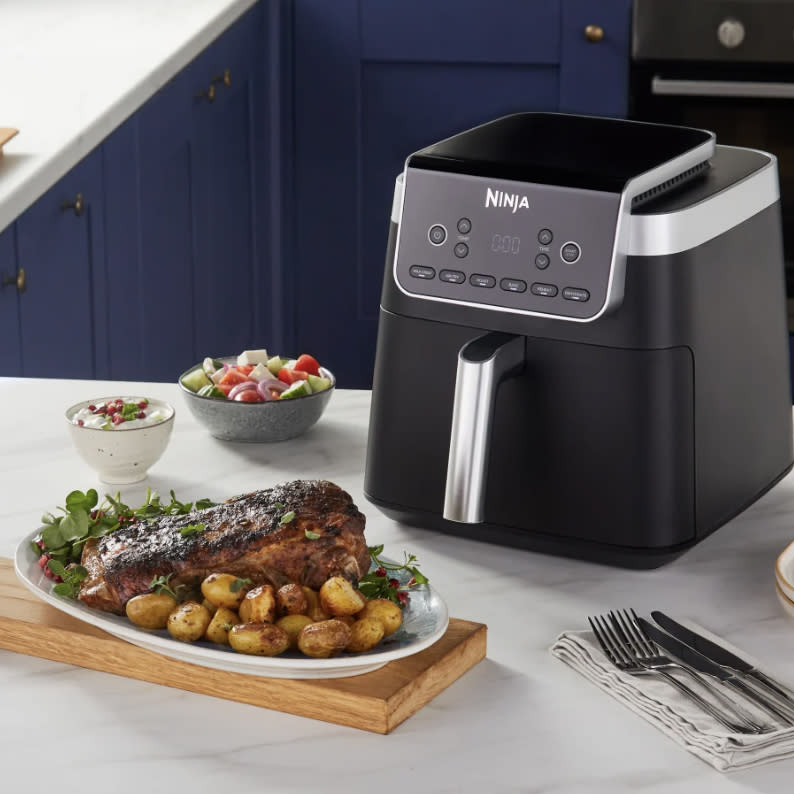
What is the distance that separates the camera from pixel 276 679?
31.7 inches

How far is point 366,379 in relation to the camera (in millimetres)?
3344

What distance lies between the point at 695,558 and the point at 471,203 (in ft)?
1.08

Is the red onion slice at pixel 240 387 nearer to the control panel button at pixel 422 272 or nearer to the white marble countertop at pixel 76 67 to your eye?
the control panel button at pixel 422 272

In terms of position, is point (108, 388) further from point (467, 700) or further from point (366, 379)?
point (366, 379)

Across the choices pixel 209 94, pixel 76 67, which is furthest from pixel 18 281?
pixel 209 94

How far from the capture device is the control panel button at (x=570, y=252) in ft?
3.19

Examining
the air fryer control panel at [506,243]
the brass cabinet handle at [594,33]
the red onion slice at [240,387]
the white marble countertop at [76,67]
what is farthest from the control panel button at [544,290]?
the brass cabinet handle at [594,33]

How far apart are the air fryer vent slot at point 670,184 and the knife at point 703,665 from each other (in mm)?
299

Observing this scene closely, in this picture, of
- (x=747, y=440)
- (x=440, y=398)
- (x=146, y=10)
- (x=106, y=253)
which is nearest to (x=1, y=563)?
(x=440, y=398)

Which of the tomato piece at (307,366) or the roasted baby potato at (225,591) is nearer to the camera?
the roasted baby potato at (225,591)

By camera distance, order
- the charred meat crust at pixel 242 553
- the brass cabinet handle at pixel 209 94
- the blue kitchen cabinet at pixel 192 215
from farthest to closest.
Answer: the brass cabinet handle at pixel 209 94 → the blue kitchen cabinet at pixel 192 215 → the charred meat crust at pixel 242 553

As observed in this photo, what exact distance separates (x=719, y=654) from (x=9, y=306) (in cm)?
141

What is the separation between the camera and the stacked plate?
0.94 m

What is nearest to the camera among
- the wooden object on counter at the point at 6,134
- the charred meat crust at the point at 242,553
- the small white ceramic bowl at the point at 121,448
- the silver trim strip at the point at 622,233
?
the charred meat crust at the point at 242,553
